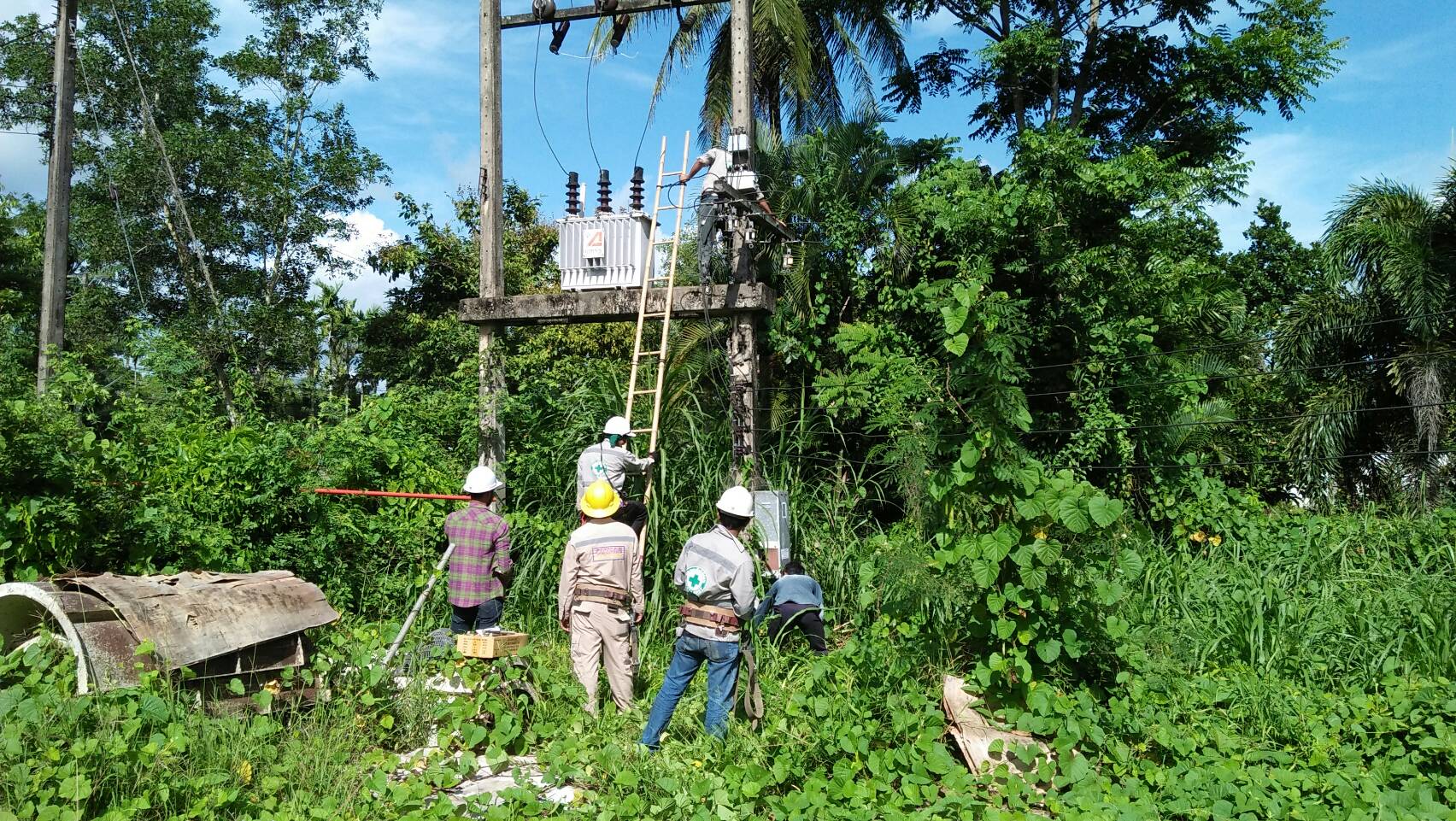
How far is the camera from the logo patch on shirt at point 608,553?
673 centimetres

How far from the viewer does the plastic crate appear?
6648 millimetres

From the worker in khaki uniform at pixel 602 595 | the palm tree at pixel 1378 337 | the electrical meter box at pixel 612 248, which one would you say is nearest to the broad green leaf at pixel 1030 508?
the worker in khaki uniform at pixel 602 595

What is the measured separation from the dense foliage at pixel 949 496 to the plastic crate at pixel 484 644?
0.37 ft

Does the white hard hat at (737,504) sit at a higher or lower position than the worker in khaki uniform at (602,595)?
higher

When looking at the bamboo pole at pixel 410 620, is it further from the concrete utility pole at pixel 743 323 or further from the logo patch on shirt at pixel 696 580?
the concrete utility pole at pixel 743 323

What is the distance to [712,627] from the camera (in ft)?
19.7

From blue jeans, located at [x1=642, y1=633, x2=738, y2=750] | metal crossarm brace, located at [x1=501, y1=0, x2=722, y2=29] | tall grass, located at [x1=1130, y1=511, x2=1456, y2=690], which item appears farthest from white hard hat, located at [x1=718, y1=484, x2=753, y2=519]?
metal crossarm brace, located at [x1=501, y1=0, x2=722, y2=29]

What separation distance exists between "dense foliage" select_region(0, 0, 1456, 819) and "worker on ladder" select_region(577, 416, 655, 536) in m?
0.32

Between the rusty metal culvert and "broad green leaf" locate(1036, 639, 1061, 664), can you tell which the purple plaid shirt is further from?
"broad green leaf" locate(1036, 639, 1061, 664)

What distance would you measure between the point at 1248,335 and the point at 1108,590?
10.1m

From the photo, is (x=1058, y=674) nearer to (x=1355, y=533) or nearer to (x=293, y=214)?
(x=1355, y=533)

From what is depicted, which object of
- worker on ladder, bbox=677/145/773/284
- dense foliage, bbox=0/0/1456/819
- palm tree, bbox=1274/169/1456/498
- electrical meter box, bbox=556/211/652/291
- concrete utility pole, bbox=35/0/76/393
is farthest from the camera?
concrete utility pole, bbox=35/0/76/393

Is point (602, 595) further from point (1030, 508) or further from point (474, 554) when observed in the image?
point (1030, 508)

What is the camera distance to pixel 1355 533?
843cm
